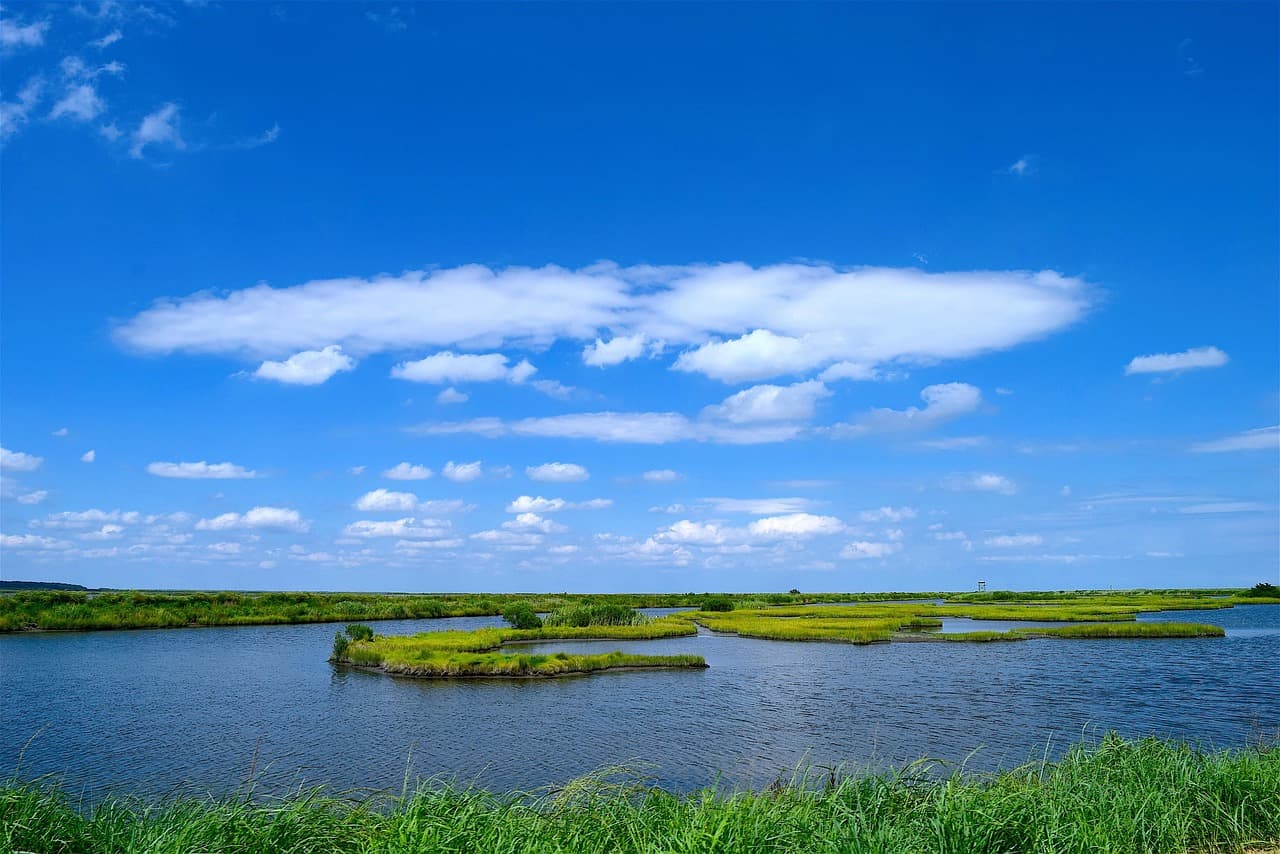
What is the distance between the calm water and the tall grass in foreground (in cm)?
354

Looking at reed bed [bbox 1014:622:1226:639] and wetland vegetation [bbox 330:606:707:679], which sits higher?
wetland vegetation [bbox 330:606:707:679]

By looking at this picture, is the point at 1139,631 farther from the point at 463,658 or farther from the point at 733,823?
the point at 733,823

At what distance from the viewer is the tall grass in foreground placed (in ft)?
32.0

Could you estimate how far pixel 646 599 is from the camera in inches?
4828

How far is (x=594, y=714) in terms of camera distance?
32156mm

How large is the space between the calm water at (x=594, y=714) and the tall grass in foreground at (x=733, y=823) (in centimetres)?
354

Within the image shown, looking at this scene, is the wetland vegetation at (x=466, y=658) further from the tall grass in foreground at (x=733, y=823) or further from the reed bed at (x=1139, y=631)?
the reed bed at (x=1139, y=631)

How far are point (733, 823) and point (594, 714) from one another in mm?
23444

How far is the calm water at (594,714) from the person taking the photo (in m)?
24.0

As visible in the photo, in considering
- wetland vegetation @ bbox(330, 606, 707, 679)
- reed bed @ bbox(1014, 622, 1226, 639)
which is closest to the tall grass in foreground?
wetland vegetation @ bbox(330, 606, 707, 679)

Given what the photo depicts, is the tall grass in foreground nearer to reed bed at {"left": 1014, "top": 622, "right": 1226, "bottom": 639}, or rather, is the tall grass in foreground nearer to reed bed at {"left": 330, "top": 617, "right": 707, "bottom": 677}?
reed bed at {"left": 330, "top": 617, "right": 707, "bottom": 677}

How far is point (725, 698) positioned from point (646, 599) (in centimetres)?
8768

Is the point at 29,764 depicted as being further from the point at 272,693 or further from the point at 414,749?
Result: the point at 272,693

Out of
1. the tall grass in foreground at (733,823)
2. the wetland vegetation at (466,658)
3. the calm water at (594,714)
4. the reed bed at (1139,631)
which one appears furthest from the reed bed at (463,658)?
the reed bed at (1139,631)
